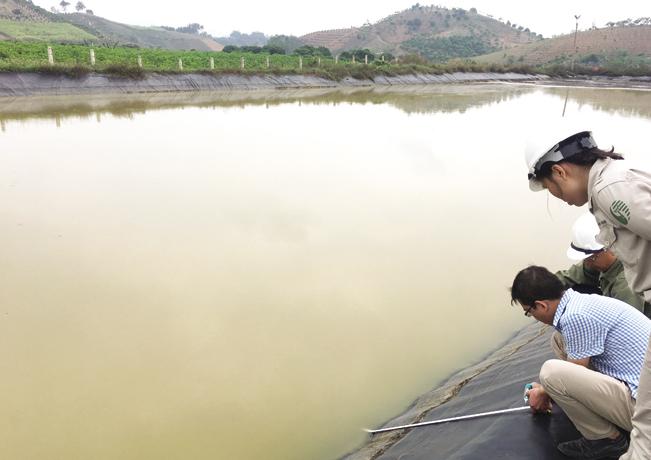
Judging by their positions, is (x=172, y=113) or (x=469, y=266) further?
(x=172, y=113)

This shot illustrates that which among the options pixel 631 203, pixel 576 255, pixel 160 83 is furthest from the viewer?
pixel 160 83

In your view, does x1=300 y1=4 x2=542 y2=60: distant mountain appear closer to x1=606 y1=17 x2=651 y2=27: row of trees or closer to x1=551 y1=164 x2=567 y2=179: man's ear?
x1=606 y1=17 x2=651 y2=27: row of trees

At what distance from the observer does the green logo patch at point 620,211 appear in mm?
1174

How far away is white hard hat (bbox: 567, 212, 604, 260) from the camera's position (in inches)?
96.1

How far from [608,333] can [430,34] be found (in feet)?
320

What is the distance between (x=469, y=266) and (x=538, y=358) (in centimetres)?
162

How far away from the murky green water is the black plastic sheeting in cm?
33

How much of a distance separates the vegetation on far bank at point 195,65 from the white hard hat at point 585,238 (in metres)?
16.3

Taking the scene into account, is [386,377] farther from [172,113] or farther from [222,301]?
[172,113]

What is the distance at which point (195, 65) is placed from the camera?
21.6 metres

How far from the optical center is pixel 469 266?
13.3ft

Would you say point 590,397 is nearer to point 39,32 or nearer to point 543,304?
point 543,304

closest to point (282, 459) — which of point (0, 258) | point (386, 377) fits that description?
point (386, 377)

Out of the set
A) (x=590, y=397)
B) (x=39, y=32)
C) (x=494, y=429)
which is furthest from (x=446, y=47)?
(x=590, y=397)
